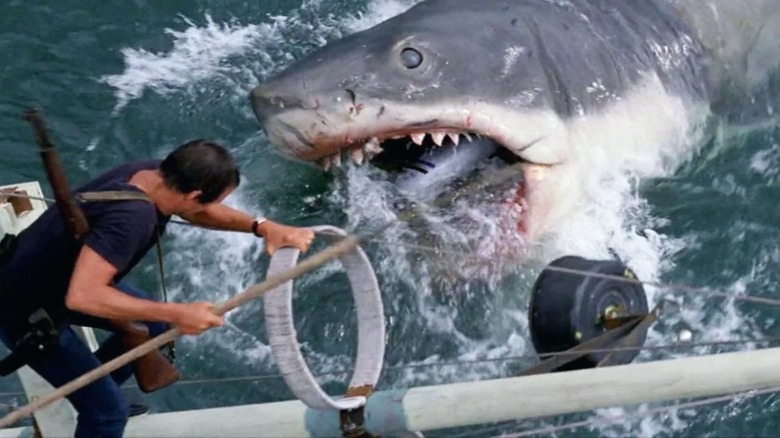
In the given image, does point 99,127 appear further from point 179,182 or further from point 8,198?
point 179,182

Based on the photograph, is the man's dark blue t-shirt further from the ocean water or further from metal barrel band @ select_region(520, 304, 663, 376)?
metal barrel band @ select_region(520, 304, 663, 376)

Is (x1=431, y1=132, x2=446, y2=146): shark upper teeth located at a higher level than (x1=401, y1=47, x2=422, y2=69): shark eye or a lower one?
lower

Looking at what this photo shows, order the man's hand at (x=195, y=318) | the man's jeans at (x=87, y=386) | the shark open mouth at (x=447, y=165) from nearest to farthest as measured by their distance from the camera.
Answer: the man's hand at (x=195, y=318)
the man's jeans at (x=87, y=386)
the shark open mouth at (x=447, y=165)

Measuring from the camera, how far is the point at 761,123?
17.1ft

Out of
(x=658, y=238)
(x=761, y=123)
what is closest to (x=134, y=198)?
(x=658, y=238)

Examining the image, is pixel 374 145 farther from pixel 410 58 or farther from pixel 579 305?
pixel 579 305

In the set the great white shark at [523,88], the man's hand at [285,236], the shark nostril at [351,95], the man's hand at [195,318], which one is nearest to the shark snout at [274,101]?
the great white shark at [523,88]

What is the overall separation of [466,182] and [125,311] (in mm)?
1794

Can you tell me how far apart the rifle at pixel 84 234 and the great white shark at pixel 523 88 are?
1.04m

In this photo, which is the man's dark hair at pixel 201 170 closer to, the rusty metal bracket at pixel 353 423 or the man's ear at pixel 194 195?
the man's ear at pixel 194 195

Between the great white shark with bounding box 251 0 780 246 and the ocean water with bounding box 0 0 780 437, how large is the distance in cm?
19

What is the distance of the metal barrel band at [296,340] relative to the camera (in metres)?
2.70

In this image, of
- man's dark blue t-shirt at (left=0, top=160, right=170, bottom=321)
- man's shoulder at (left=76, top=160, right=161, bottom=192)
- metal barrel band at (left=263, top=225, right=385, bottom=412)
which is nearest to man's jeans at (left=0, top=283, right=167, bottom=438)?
man's dark blue t-shirt at (left=0, top=160, right=170, bottom=321)

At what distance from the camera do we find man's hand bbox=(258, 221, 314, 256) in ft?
9.58
